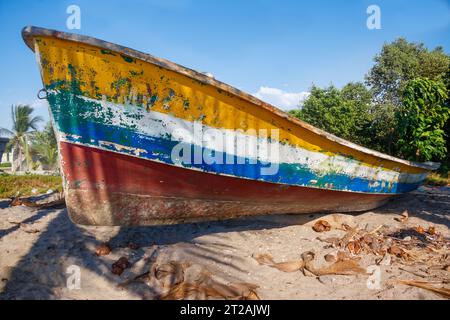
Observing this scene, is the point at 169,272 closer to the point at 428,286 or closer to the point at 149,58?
the point at 149,58

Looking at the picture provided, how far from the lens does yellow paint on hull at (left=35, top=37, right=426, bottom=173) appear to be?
3.01 m

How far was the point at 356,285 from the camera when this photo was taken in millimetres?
Result: 2938

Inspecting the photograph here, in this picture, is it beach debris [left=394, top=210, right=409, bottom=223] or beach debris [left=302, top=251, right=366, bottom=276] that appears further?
beach debris [left=394, top=210, right=409, bottom=223]

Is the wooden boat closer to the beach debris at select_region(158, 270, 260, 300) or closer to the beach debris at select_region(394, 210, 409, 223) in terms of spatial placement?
the beach debris at select_region(158, 270, 260, 300)

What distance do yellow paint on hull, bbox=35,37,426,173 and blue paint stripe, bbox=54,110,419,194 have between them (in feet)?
1.05

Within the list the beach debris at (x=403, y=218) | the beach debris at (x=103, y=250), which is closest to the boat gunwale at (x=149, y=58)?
the beach debris at (x=103, y=250)

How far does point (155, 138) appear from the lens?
3.26m

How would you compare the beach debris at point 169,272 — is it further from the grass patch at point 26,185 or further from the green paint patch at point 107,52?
the grass patch at point 26,185

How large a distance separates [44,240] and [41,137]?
33005 mm

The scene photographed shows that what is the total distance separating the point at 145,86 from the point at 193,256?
204 cm

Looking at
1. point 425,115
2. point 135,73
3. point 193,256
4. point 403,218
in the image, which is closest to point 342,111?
point 425,115

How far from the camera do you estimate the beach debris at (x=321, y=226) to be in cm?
450

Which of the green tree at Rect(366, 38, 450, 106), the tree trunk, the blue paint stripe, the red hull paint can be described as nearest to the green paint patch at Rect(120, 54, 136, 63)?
the blue paint stripe

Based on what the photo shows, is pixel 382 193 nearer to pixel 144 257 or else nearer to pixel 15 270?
pixel 144 257
